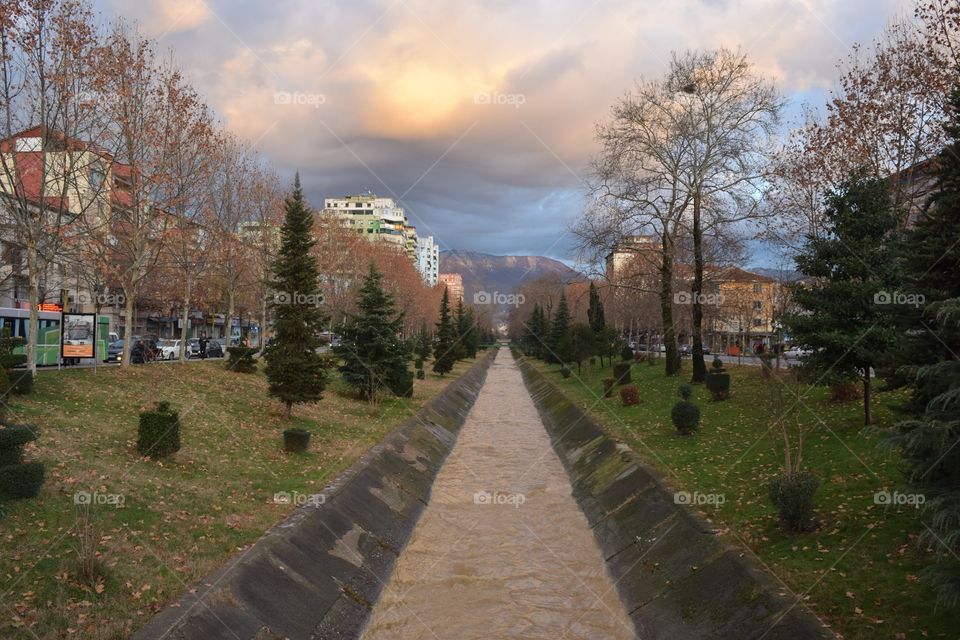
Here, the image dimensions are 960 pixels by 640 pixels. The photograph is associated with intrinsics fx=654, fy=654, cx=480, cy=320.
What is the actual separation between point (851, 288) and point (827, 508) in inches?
289

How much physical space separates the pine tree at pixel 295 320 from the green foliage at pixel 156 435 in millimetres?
8540

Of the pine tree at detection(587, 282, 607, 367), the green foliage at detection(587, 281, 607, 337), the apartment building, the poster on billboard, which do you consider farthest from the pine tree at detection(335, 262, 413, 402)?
the apartment building

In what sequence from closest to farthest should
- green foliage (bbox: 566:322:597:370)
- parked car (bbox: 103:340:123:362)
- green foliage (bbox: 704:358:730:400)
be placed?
green foliage (bbox: 704:358:730:400)
parked car (bbox: 103:340:123:362)
green foliage (bbox: 566:322:597:370)

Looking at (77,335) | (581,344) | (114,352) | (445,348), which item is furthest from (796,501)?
(445,348)

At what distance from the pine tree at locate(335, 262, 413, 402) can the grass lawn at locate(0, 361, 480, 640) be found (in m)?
6.70

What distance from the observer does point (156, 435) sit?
48.0ft

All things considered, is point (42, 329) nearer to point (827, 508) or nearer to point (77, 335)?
point (77, 335)

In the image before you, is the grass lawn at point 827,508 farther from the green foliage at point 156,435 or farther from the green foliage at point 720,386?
the green foliage at point 156,435

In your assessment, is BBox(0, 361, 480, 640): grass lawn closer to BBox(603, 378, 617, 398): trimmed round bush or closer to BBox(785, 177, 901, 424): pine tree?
BBox(785, 177, 901, 424): pine tree

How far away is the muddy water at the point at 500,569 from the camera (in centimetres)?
1142

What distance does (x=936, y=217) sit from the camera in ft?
28.9

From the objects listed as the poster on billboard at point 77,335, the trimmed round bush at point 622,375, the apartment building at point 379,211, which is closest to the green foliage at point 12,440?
the poster on billboard at point 77,335

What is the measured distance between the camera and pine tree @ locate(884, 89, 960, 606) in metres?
7.04

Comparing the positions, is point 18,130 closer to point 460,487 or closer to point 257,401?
point 257,401
